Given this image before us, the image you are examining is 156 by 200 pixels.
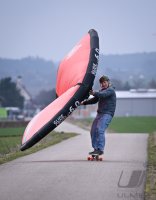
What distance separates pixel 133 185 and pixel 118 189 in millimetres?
Answer: 468

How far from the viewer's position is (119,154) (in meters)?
15.6

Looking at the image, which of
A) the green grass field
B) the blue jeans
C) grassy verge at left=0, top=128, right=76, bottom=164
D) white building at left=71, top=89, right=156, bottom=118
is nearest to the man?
Answer: the blue jeans

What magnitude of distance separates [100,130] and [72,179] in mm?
3553

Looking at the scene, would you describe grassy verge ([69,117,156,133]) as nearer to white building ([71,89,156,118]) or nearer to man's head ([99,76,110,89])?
white building ([71,89,156,118])

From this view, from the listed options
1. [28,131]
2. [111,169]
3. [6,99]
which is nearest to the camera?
[111,169]

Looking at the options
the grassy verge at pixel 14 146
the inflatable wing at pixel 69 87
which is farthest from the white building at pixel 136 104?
the inflatable wing at pixel 69 87

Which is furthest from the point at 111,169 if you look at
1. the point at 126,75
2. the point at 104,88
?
the point at 126,75

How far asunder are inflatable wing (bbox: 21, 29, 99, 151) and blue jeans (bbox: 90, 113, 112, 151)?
0.73 meters

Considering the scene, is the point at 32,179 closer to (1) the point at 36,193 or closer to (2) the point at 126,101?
(1) the point at 36,193

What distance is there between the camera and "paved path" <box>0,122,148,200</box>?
908 centimetres

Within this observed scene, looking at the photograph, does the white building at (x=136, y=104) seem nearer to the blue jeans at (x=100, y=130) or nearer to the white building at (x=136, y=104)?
the white building at (x=136, y=104)

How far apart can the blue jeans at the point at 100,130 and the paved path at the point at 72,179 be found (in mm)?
369

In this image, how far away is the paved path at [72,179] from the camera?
9.08 meters

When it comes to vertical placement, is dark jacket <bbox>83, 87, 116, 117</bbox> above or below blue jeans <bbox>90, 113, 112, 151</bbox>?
above
